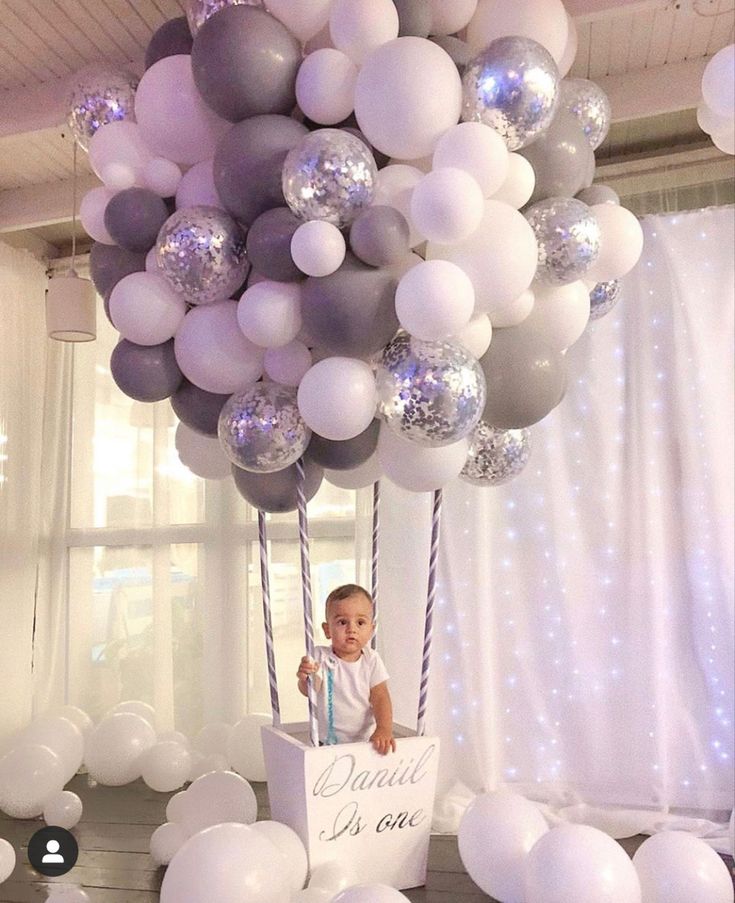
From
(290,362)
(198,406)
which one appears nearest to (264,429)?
(290,362)

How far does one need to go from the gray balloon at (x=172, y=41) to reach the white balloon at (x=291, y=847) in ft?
6.15

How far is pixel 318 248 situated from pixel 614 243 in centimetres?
75

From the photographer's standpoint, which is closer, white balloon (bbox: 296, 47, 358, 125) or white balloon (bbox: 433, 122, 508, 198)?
white balloon (bbox: 433, 122, 508, 198)

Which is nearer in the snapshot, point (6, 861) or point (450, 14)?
point (450, 14)

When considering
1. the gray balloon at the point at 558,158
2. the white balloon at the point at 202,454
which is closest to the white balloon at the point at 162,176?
the white balloon at the point at 202,454

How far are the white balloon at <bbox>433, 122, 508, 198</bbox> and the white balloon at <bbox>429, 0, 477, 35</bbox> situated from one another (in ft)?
1.41

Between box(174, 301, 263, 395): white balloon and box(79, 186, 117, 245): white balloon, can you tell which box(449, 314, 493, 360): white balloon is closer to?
box(174, 301, 263, 395): white balloon

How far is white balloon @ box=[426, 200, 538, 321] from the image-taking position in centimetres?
184

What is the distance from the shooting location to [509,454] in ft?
7.57

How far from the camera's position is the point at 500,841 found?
2107 millimetres

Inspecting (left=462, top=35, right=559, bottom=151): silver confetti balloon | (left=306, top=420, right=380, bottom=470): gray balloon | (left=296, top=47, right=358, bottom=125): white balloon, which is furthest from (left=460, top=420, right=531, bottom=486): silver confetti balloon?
(left=296, top=47, right=358, bottom=125): white balloon

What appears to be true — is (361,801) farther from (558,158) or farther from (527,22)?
(527,22)

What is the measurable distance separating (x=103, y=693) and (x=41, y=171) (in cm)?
220

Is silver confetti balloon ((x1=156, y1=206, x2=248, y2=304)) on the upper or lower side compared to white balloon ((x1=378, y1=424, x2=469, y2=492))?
upper
